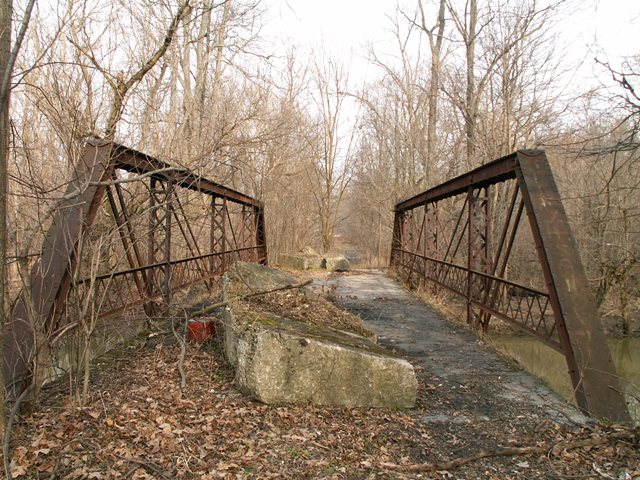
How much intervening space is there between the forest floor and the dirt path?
0.04m

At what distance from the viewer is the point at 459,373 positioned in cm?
652

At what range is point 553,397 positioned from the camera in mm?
5465

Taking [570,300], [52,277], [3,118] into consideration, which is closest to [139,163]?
[52,277]

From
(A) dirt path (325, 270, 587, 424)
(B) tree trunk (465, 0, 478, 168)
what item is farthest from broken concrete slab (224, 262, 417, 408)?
(B) tree trunk (465, 0, 478, 168)

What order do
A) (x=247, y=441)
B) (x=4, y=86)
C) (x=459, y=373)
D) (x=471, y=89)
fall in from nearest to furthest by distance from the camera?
1. (x=4, y=86)
2. (x=247, y=441)
3. (x=459, y=373)
4. (x=471, y=89)

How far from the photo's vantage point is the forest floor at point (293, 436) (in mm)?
3611

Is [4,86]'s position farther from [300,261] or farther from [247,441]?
[300,261]

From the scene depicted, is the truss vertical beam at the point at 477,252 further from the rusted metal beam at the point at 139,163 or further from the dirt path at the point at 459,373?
the rusted metal beam at the point at 139,163

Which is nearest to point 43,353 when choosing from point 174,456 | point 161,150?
point 174,456

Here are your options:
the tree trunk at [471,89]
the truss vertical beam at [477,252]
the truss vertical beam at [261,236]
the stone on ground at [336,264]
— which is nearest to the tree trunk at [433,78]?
the tree trunk at [471,89]

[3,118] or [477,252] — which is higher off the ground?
[3,118]

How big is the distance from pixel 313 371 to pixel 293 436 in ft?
2.81

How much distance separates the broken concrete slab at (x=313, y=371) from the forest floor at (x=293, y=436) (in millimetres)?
171

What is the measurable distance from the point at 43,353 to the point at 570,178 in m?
22.4
